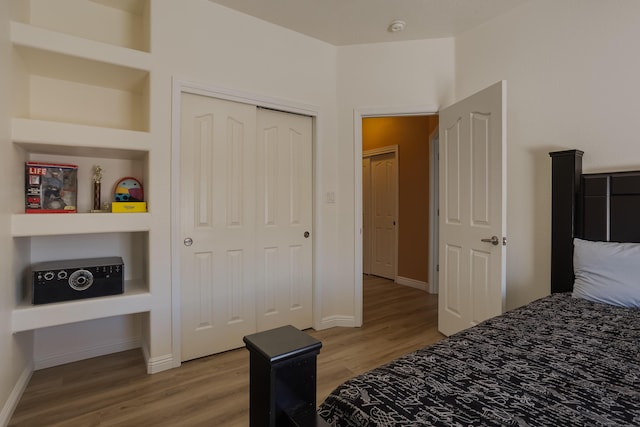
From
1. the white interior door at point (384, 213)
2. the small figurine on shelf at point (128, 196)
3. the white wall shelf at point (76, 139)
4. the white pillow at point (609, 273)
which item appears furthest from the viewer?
the white interior door at point (384, 213)

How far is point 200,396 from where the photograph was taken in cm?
200

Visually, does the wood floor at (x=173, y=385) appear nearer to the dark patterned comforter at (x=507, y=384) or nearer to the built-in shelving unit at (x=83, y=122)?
the built-in shelving unit at (x=83, y=122)

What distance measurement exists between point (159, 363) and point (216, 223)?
103 centimetres

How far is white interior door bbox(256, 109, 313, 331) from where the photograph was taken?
2832 mm

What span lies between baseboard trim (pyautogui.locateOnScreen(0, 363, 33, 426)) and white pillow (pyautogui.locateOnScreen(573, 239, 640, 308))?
310 cm

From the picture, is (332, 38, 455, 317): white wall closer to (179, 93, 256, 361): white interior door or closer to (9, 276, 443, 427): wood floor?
(9, 276, 443, 427): wood floor

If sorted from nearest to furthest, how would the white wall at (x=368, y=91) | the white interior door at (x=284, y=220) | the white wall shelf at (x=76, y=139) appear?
the white wall shelf at (x=76, y=139), the white interior door at (x=284, y=220), the white wall at (x=368, y=91)

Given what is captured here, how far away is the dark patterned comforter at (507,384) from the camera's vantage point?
0.80m

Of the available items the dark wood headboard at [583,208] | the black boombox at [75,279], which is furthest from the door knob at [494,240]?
the black boombox at [75,279]

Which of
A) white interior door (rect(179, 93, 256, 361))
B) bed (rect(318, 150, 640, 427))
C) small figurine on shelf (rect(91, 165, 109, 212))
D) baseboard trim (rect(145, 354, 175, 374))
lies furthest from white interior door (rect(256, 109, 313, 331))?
bed (rect(318, 150, 640, 427))

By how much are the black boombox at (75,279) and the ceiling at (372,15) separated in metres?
2.06

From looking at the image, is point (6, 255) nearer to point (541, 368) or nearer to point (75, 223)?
point (75, 223)

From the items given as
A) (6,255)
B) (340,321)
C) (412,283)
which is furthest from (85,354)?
(412,283)

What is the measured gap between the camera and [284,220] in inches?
116
